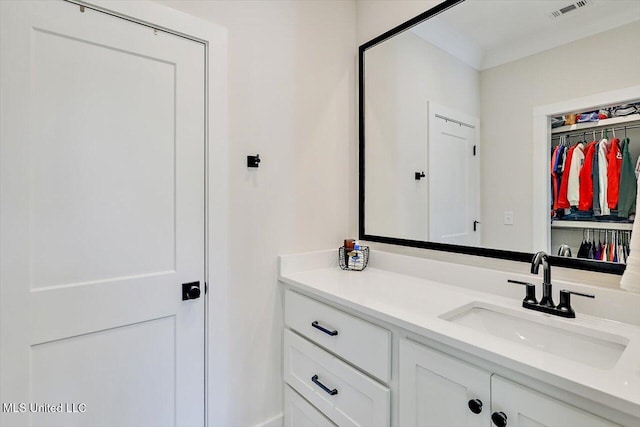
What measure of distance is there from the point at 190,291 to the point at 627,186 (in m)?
1.62

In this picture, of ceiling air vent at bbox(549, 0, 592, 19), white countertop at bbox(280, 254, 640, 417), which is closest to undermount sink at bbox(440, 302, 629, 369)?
white countertop at bbox(280, 254, 640, 417)

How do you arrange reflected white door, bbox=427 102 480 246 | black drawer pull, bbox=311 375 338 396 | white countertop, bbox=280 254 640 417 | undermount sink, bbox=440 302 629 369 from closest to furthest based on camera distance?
white countertop, bbox=280 254 640 417 → undermount sink, bbox=440 302 629 369 → black drawer pull, bbox=311 375 338 396 → reflected white door, bbox=427 102 480 246

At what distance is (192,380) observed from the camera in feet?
4.58

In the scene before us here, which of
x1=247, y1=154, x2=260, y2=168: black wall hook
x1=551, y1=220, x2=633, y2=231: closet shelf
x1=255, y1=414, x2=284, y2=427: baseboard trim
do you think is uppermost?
x1=247, y1=154, x2=260, y2=168: black wall hook

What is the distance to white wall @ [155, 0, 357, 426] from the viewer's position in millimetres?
1492

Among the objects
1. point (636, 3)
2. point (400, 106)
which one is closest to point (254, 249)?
point (400, 106)

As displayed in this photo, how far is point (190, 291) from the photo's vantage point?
137 cm

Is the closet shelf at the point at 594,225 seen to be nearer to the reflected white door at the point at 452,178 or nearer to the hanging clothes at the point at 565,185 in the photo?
the hanging clothes at the point at 565,185

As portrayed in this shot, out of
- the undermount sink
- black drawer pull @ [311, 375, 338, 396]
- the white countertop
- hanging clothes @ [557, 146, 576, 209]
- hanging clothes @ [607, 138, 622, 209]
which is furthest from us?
black drawer pull @ [311, 375, 338, 396]

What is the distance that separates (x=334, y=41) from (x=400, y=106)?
1.77 ft

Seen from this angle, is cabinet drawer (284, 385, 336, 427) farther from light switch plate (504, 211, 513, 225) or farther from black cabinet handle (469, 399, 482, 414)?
light switch plate (504, 211, 513, 225)

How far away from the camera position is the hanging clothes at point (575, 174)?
1153 millimetres

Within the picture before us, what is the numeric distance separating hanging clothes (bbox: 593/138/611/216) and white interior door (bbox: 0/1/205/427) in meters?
1.48

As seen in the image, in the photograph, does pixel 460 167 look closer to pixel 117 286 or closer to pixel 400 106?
pixel 400 106
